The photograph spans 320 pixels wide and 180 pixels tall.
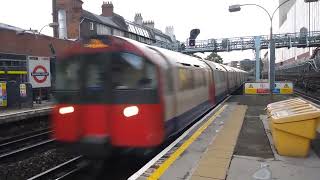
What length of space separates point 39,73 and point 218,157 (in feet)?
73.2

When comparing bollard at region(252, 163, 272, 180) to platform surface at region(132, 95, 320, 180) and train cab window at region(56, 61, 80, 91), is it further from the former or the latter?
train cab window at region(56, 61, 80, 91)

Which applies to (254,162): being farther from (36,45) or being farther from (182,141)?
(36,45)

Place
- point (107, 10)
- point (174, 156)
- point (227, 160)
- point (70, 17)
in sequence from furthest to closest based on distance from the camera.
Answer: point (107, 10) < point (70, 17) < point (174, 156) < point (227, 160)

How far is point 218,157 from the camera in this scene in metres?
7.02

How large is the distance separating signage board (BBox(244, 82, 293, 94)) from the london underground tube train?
18.6 metres

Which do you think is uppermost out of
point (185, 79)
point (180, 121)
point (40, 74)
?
point (40, 74)

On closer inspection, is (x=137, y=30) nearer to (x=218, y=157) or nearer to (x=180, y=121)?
(x=180, y=121)

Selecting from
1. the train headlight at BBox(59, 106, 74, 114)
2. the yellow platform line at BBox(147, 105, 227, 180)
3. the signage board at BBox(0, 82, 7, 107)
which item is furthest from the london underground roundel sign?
the train headlight at BBox(59, 106, 74, 114)

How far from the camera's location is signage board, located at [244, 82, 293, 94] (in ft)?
80.4

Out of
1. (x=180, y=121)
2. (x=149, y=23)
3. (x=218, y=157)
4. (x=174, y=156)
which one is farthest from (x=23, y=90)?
(x=149, y=23)

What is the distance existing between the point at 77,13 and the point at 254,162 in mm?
36981

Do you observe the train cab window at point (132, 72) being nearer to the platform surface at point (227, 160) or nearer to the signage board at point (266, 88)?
the platform surface at point (227, 160)

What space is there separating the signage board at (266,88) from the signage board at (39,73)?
14.7 meters

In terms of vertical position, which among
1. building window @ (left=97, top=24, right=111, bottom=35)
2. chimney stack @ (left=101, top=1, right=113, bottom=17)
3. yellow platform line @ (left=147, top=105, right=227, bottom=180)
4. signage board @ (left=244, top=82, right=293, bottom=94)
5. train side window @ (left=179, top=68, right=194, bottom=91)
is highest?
chimney stack @ (left=101, top=1, right=113, bottom=17)
